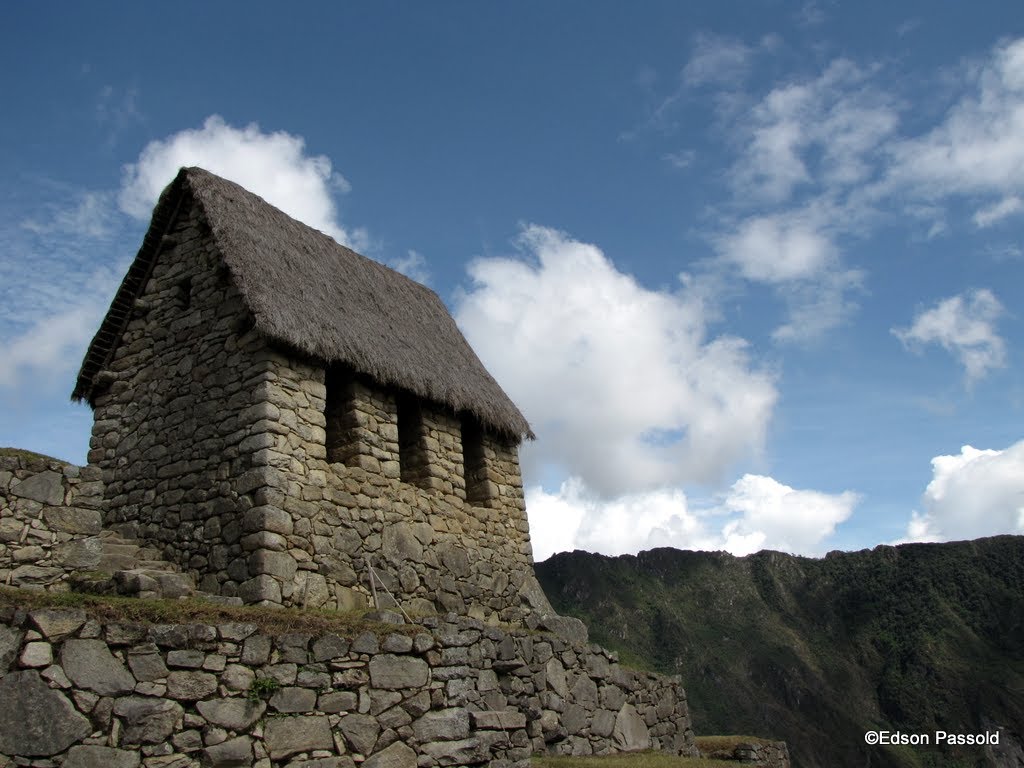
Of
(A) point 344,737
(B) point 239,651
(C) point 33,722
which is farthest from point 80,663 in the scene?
(A) point 344,737

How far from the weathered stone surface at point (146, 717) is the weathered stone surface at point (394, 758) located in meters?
1.85

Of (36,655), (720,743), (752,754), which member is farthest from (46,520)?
(720,743)

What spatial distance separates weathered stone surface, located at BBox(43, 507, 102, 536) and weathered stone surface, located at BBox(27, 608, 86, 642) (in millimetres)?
2414

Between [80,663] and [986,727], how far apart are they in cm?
3626

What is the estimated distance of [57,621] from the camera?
Result: 6.16m

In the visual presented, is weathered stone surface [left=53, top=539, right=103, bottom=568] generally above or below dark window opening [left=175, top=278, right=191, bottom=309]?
below

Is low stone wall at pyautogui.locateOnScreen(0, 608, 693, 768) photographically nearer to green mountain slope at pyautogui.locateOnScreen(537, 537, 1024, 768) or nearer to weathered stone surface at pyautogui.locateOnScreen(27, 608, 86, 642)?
weathered stone surface at pyautogui.locateOnScreen(27, 608, 86, 642)

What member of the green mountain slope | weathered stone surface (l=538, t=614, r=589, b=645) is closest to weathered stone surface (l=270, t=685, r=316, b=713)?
weathered stone surface (l=538, t=614, r=589, b=645)

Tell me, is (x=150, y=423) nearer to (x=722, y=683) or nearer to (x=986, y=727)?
(x=722, y=683)

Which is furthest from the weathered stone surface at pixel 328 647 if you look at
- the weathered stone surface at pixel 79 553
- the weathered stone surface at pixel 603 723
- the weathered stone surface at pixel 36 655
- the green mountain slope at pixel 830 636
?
the green mountain slope at pixel 830 636

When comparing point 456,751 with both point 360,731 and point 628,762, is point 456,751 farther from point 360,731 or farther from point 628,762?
point 628,762

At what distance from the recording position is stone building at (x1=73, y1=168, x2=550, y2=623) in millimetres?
10406

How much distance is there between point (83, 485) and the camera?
8438mm

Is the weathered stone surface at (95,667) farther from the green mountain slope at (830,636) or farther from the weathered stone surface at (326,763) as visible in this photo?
the green mountain slope at (830,636)
